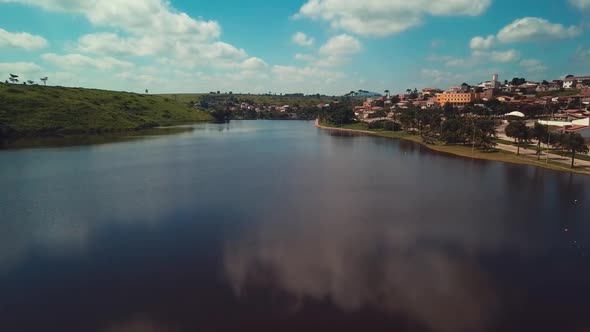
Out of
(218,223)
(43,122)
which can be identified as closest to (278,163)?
(218,223)

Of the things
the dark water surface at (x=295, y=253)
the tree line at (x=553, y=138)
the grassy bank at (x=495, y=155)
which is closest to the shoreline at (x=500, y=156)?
the grassy bank at (x=495, y=155)

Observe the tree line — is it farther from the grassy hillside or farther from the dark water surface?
the grassy hillside

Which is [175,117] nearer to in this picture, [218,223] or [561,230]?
[218,223]

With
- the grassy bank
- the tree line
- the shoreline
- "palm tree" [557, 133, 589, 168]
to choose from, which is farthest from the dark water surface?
the tree line

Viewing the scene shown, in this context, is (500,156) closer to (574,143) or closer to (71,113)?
(574,143)

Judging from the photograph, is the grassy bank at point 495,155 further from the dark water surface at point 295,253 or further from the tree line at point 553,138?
the dark water surface at point 295,253

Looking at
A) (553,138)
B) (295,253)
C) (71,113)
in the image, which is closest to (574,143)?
(553,138)
